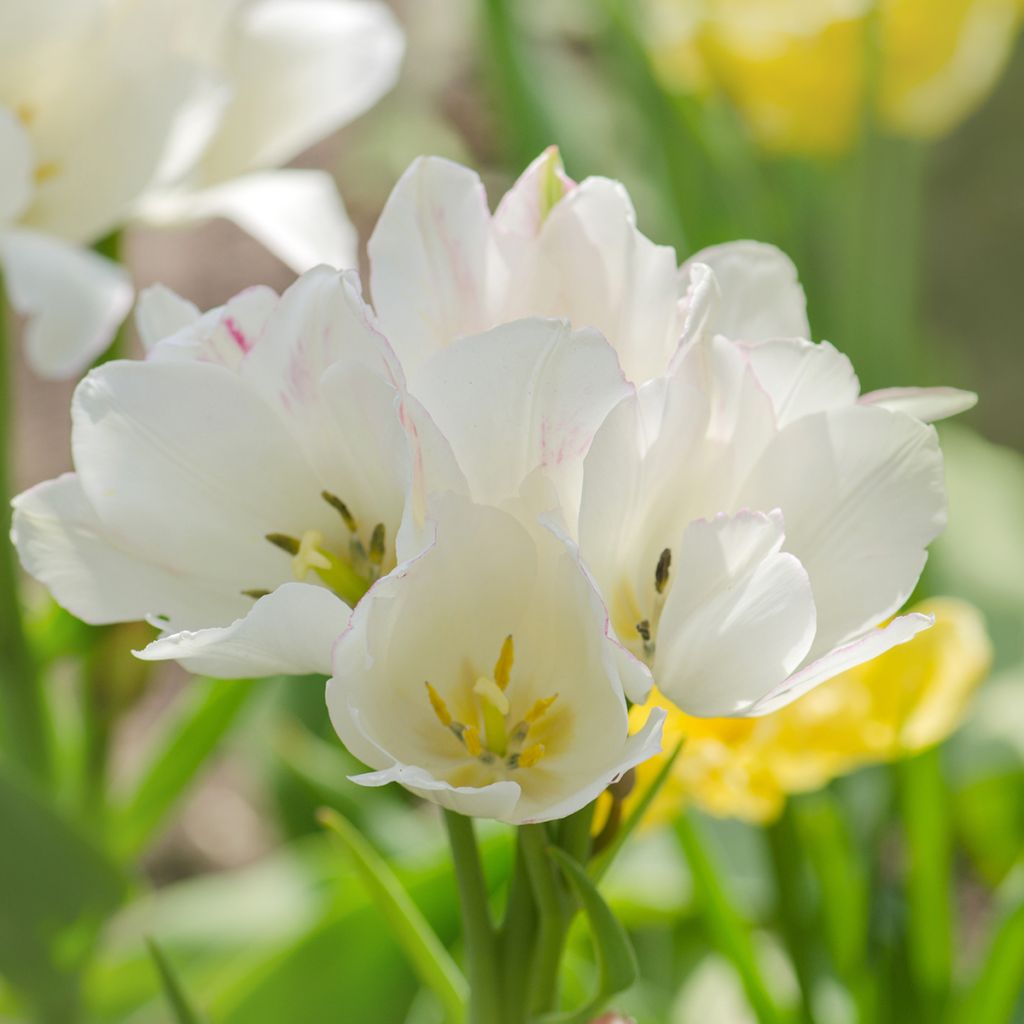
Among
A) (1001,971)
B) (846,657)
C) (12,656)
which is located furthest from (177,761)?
(846,657)

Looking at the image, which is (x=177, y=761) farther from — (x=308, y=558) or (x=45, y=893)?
(x=308, y=558)

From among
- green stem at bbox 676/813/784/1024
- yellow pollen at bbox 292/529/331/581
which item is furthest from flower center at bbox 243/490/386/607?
green stem at bbox 676/813/784/1024

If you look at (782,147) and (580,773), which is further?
(782,147)

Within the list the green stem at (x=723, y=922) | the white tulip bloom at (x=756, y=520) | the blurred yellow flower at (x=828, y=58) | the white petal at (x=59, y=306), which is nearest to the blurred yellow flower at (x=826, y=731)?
the green stem at (x=723, y=922)

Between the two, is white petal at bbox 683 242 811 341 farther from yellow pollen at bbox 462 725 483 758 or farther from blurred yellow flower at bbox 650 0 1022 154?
blurred yellow flower at bbox 650 0 1022 154

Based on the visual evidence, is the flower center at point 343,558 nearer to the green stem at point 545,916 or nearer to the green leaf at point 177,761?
the green stem at point 545,916

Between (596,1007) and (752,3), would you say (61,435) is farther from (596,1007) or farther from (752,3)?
(596,1007)

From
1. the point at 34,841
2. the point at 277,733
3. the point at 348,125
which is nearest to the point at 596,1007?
the point at 34,841
